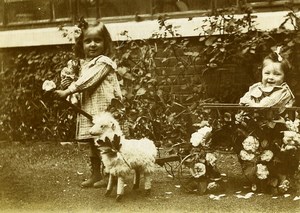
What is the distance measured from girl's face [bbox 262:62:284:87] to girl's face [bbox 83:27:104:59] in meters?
1.19

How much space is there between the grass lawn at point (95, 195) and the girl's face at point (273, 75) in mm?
731

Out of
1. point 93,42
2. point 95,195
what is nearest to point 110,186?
point 95,195

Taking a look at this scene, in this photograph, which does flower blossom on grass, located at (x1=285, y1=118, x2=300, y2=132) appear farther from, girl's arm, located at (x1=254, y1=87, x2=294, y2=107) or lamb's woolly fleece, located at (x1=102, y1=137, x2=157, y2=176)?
lamb's woolly fleece, located at (x1=102, y1=137, x2=157, y2=176)

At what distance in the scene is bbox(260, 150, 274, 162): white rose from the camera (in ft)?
12.9

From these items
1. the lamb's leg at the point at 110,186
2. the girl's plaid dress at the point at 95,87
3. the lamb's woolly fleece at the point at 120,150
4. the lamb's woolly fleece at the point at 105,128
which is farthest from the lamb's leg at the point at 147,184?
the girl's plaid dress at the point at 95,87

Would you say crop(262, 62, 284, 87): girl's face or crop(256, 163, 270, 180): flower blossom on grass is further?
crop(262, 62, 284, 87): girl's face

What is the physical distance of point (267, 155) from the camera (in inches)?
155

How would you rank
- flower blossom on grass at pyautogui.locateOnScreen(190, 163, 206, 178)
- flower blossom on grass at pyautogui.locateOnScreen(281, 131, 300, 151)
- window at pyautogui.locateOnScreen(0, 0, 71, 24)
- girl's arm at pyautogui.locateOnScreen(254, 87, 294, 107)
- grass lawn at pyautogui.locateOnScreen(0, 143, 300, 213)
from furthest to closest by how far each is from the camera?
window at pyautogui.locateOnScreen(0, 0, 71, 24), girl's arm at pyautogui.locateOnScreen(254, 87, 294, 107), flower blossom on grass at pyautogui.locateOnScreen(190, 163, 206, 178), flower blossom on grass at pyautogui.locateOnScreen(281, 131, 300, 151), grass lawn at pyautogui.locateOnScreen(0, 143, 300, 213)

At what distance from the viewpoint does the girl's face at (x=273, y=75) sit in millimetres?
4234

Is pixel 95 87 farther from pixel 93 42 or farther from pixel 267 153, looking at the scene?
pixel 267 153

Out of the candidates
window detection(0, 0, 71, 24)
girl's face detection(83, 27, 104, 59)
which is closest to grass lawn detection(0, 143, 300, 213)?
girl's face detection(83, 27, 104, 59)

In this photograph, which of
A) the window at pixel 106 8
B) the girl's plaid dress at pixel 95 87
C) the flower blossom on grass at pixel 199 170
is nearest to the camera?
the flower blossom on grass at pixel 199 170

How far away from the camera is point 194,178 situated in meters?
4.04

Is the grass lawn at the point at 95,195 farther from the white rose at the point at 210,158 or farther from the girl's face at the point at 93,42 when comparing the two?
the girl's face at the point at 93,42
